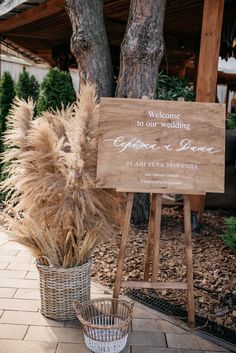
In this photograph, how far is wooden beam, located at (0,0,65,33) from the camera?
16.5 ft

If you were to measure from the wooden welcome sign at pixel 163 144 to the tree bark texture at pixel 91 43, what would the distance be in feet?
5.29

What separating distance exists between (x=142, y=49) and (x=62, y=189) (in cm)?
170

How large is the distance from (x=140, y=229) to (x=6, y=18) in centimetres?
456

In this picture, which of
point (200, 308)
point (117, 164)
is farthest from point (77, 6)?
point (200, 308)

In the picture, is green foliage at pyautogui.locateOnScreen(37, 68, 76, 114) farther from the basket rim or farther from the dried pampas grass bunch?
the basket rim

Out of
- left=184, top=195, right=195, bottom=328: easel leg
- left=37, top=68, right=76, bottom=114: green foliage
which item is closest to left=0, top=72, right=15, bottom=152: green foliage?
left=37, top=68, right=76, bottom=114: green foliage

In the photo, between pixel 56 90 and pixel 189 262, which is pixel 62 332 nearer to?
pixel 189 262

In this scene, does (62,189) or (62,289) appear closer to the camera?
(62,189)

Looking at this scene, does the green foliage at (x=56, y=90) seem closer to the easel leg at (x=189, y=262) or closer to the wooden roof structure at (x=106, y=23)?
the wooden roof structure at (x=106, y=23)

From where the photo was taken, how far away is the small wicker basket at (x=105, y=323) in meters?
1.99

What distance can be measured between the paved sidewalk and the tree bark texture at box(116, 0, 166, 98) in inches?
72.1

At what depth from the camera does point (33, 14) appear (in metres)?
5.56

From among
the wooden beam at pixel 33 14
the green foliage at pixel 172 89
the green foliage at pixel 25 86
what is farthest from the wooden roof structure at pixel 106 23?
the green foliage at pixel 25 86

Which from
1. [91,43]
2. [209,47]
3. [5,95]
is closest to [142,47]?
[91,43]
